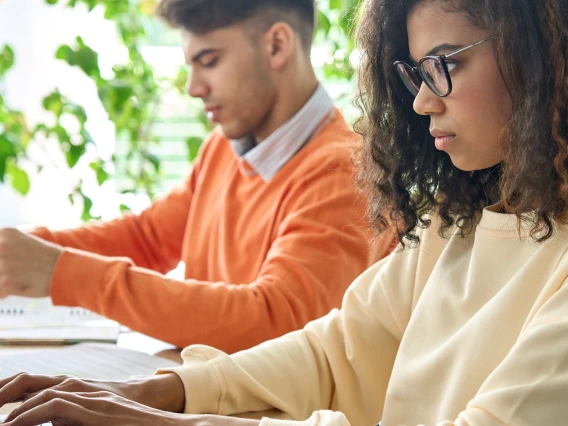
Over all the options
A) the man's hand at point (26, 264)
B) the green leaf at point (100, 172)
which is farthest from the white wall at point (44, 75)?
the man's hand at point (26, 264)

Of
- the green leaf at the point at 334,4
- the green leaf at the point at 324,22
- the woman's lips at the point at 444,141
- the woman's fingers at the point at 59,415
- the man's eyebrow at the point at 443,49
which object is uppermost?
the green leaf at the point at 334,4

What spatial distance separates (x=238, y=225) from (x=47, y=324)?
0.42 meters

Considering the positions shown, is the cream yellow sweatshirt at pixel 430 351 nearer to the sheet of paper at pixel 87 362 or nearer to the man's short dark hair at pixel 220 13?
the sheet of paper at pixel 87 362

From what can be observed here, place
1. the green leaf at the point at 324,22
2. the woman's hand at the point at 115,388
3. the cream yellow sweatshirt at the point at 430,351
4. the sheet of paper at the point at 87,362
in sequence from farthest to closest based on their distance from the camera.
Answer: the green leaf at the point at 324,22
the sheet of paper at the point at 87,362
the woman's hand at the point at 115,388
the cream yellow sweatshirt at the point at 430,351

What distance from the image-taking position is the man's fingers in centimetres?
101

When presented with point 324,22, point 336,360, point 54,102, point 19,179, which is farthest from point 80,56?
point 336,360

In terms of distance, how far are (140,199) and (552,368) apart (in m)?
2.18

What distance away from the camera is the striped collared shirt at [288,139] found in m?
1.67

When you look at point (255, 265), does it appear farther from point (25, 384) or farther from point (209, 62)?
point (25, 384)

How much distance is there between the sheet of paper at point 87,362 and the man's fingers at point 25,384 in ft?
0.62

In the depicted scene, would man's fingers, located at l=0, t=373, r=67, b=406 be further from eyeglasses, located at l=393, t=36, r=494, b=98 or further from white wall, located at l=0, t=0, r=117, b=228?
white wall, located at l=0, t=0, r=117, b=228

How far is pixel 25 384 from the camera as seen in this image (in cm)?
102

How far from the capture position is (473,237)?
1.08 meters

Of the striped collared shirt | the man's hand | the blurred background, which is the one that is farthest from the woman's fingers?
the blurred background
